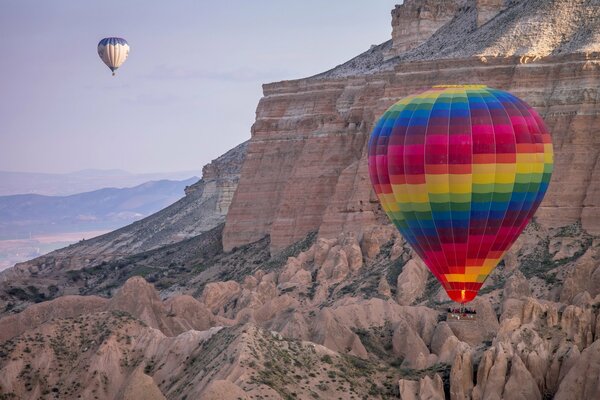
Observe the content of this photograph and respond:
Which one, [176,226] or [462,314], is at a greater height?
[176,226]

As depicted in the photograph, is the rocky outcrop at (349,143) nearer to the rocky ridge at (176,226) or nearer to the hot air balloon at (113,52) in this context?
the hot air balloon at (113,52)

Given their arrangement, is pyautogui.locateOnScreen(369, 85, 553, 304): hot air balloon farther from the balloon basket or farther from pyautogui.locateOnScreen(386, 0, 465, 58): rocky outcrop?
pyautogui.locateOnScreen(386, 0, 465, 58): rocky outcrop

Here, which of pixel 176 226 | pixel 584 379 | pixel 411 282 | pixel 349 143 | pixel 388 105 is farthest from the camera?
pixel 176 226

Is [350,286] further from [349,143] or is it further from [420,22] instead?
[420,22]

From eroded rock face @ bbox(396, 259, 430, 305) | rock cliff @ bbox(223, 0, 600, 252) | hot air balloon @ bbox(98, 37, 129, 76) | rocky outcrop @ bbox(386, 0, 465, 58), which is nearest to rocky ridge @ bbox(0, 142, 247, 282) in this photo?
hot air balloon @ bbox(98, 37, 129, 76)

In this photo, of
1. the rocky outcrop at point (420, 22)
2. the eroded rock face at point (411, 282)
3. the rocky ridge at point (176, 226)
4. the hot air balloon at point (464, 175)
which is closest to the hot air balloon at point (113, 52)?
the rocky outcrop at point (420, 22)

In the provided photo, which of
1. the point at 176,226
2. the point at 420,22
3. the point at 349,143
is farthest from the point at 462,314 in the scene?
the point at 176,226

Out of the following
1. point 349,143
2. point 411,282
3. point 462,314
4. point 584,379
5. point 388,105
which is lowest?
point 584,379
